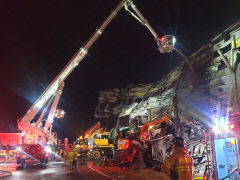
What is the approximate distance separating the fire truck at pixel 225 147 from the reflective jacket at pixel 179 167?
1996 mm

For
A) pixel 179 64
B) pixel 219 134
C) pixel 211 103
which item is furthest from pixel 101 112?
pixel 219 134

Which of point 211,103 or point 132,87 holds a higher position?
point 132,87

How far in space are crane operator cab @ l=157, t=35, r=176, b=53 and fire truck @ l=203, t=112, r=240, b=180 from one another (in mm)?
10284

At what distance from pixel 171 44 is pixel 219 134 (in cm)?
1066

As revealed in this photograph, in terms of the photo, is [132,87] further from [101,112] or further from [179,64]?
[179,64]

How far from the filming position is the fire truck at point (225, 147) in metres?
5.46

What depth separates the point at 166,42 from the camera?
15820 millimetres

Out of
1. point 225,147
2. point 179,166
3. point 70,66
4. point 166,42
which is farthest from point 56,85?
point 179,166

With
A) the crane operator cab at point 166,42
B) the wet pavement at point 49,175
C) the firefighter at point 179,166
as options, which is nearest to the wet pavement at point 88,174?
the wet pavement at point 49,175

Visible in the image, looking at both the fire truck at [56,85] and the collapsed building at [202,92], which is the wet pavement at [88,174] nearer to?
the collapsed building at [202,92]

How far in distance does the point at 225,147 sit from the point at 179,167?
2.88 m

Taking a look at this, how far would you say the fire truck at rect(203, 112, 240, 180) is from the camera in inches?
215

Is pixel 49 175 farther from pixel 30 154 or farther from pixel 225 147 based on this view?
pixel 225 147

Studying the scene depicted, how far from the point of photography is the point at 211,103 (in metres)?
17.4
